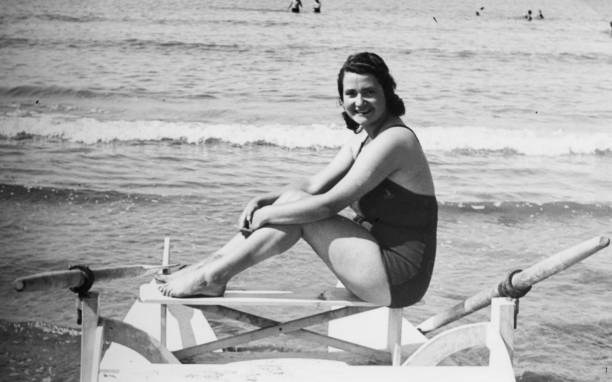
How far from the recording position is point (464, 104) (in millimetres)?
14430

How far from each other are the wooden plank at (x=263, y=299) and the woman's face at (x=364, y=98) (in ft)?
2.36

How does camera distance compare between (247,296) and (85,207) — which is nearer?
(247,296)

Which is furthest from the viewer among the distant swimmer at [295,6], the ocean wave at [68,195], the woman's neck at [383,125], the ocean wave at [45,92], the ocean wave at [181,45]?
the distant swimmer at [295,6]

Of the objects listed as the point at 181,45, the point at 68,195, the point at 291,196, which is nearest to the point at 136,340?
the point at 291,196

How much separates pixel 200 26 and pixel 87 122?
31.7 feet

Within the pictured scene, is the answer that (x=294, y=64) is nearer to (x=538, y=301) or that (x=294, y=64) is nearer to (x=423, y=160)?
(x=538, y=301)

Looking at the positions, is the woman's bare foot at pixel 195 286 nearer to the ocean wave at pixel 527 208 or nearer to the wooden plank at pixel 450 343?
the wooden plank at pixel 450 343

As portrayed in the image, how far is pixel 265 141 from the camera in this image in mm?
11312

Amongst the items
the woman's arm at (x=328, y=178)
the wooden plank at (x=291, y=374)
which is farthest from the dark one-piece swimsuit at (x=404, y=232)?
the wooden plank at (x=291, y=374)

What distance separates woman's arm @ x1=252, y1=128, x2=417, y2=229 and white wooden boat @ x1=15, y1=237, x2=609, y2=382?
12.0 inches

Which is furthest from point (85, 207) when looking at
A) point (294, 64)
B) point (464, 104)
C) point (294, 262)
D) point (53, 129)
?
point (294, 64)

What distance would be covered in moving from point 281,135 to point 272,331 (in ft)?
27.5

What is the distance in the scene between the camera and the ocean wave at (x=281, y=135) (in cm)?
1122

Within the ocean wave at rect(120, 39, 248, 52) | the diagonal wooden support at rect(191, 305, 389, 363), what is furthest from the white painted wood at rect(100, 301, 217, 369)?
the ocean wave at rect(120, 39, 248, 52)
